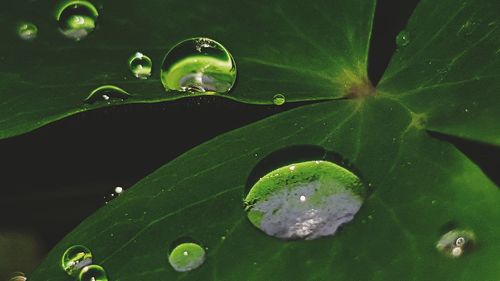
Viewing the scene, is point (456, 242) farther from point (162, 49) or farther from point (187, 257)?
point (162, 49)

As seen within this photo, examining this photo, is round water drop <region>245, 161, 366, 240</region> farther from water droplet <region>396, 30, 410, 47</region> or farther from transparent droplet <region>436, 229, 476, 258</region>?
water droplet <region>396, 30, 410, 47</region>

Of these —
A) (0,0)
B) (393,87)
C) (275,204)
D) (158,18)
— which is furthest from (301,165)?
(0,0)

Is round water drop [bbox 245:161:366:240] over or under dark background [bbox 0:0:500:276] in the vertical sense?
under

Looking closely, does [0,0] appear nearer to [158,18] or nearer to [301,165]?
[158,18]

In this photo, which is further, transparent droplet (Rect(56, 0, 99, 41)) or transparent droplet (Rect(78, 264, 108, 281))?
transparent droplet (Rect(56, 0, 99, 41))

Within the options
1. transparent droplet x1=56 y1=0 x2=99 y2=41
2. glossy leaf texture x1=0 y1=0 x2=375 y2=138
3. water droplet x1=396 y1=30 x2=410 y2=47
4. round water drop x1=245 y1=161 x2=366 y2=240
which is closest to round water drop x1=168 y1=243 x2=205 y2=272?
round water drop x1=245 y1=161 x2=366 y2=240

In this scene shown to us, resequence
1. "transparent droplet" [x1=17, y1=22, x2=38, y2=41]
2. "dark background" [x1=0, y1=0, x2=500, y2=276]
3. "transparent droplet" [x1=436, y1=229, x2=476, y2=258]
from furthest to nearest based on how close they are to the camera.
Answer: "dark background" [x1=0, y1=0, x2=500, y2=276], "transparent droplet" [x1=17, y1=22, x2=38, y2=41], "transparent droplet" [x1=436, y1=229, x2=476, y2=258]
